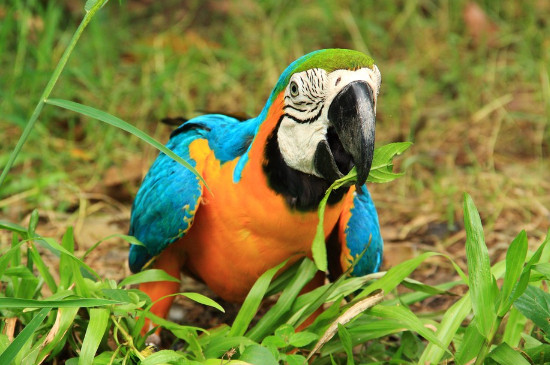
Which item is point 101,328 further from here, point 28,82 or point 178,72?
point 178,72

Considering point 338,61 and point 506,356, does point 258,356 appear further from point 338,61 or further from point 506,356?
point 338,61

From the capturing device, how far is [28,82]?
143 inches

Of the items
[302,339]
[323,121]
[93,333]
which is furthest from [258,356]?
[323,121]

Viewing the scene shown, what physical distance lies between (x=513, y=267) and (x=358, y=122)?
53 cm

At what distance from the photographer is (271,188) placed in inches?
75.5

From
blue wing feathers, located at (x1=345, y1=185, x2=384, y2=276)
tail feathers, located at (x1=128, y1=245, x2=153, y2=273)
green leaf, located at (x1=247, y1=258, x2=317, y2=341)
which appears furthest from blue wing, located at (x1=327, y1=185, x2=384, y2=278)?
tail feathers, located at (x1=128, y1=245, x2=153, y2=273)

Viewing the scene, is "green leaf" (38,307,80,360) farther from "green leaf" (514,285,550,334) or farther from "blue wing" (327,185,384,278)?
"green leaf" (514,285,550,334)

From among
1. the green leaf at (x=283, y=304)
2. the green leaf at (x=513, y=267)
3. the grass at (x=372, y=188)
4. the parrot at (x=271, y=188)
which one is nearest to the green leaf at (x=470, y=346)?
the grass at (x=372, y=188)

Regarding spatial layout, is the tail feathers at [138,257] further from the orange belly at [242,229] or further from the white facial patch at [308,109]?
the white facial patch at [308,109]

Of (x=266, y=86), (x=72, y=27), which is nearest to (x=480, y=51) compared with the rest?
(x=266, y=86)

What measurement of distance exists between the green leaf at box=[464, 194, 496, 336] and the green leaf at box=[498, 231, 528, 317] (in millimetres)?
33

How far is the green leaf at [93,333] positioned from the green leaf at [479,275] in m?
0.94

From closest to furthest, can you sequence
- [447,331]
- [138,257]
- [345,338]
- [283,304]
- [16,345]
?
[16,345] → [345,338] → [447,331] → [283,304] → [138,257]

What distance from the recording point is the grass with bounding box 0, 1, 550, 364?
1.80 m
